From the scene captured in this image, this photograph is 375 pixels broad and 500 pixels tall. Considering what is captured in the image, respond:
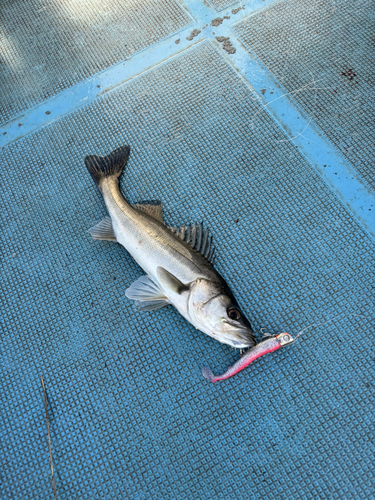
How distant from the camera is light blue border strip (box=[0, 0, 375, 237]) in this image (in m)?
3.02

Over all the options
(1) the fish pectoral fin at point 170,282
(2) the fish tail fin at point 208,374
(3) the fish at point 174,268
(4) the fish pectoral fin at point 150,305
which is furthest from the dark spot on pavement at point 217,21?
(2) the fish tail fin at point 208,374

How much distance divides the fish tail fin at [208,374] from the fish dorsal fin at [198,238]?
0.83 meters

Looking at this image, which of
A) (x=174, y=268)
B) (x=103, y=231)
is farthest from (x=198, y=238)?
(x=103, y=231)

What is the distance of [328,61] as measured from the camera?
10.9 feet

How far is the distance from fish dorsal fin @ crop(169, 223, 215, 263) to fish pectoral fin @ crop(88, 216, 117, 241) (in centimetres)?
54

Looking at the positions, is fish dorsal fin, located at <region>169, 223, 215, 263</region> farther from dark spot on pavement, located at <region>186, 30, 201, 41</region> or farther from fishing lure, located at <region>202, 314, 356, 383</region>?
dark spot on pavement, located at <region>186, 30, 201, 41</region>

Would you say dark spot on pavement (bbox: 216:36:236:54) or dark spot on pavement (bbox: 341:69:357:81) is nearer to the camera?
dark spot on pavement (bbox: 341:69:357:81)

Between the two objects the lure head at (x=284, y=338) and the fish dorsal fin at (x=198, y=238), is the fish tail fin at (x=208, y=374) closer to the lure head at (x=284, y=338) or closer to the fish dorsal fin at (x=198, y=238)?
the lure head at (x=284, y=338)

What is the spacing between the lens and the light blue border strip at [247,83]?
3.02m

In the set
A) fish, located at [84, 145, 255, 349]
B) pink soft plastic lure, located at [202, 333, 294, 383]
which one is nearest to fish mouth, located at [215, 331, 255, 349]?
fish, located at [84, 145, 255, 349]

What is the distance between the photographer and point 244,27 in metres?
3.51

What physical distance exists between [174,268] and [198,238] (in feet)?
1.07

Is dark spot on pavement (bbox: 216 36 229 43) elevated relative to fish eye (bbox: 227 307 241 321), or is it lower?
elevated

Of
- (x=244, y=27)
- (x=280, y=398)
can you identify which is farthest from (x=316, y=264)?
(x=244, y=27)
